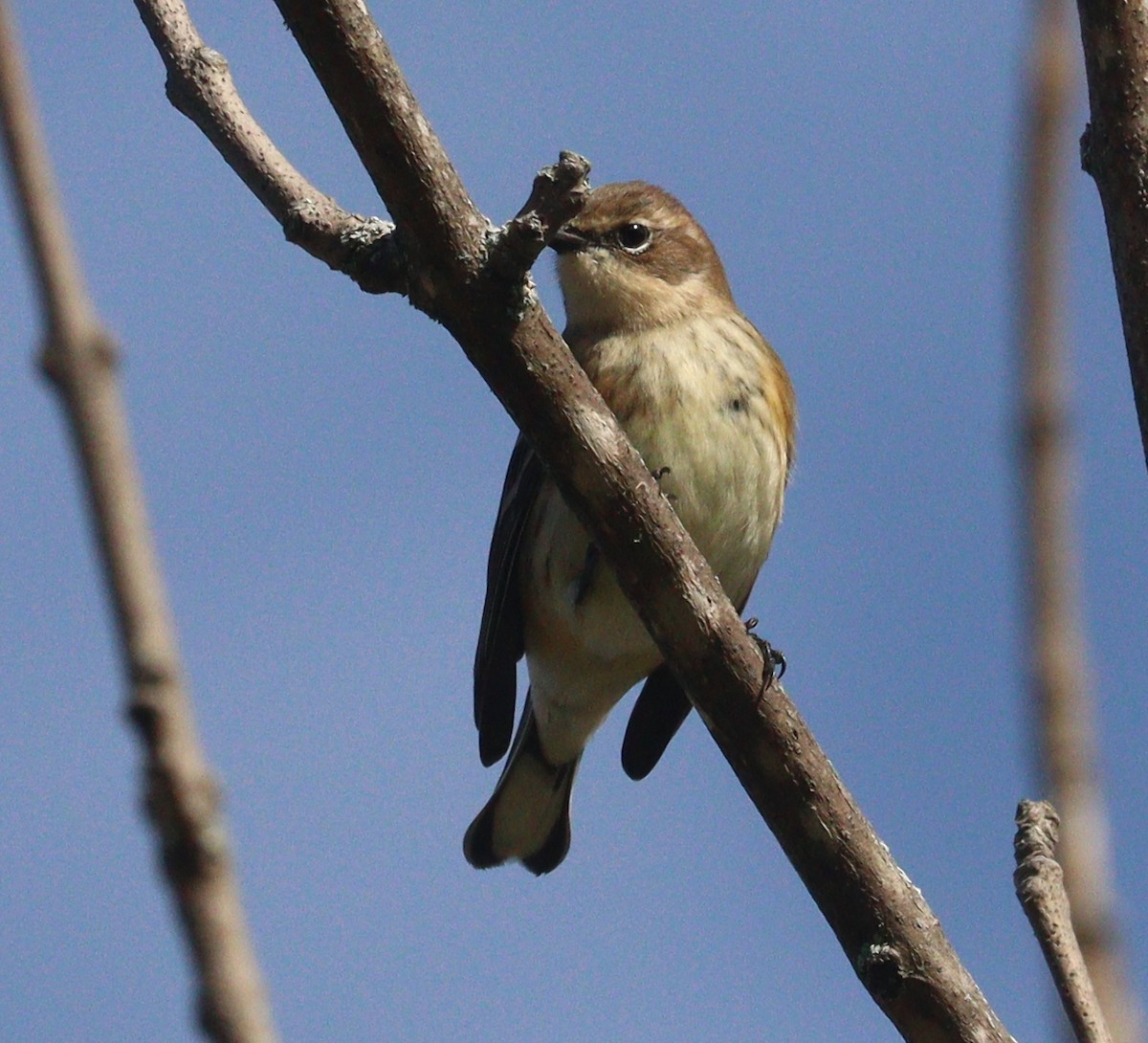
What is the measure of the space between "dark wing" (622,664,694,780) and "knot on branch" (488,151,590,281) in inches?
181

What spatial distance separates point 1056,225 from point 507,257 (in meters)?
1.82

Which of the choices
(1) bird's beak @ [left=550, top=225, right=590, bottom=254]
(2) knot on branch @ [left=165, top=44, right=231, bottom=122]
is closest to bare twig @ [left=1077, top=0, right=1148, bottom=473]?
(2) knot on branch @ [left=165, top=44, right=231, bottom=122]

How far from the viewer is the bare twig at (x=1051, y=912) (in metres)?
3.38

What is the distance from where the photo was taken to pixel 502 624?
25.9ft

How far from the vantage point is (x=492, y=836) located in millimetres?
8602

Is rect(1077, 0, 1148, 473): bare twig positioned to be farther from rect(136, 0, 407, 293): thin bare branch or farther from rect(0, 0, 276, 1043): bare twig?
rect(0, 0, 276, 1043): bare twig

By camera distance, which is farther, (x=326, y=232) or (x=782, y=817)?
(x=326, y=232)

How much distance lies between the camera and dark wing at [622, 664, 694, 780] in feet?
27.4

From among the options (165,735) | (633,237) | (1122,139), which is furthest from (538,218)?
(633,237)

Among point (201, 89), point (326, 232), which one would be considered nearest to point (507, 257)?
point (326, 232)

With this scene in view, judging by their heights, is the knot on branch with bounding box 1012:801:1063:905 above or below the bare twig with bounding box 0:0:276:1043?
above

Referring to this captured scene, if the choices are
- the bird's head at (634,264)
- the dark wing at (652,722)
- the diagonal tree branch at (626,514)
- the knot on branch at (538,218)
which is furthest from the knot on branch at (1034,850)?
the bird's head at (634,264)

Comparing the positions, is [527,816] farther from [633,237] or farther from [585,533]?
[633,237]

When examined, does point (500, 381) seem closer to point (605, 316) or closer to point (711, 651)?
point (711, 651)
